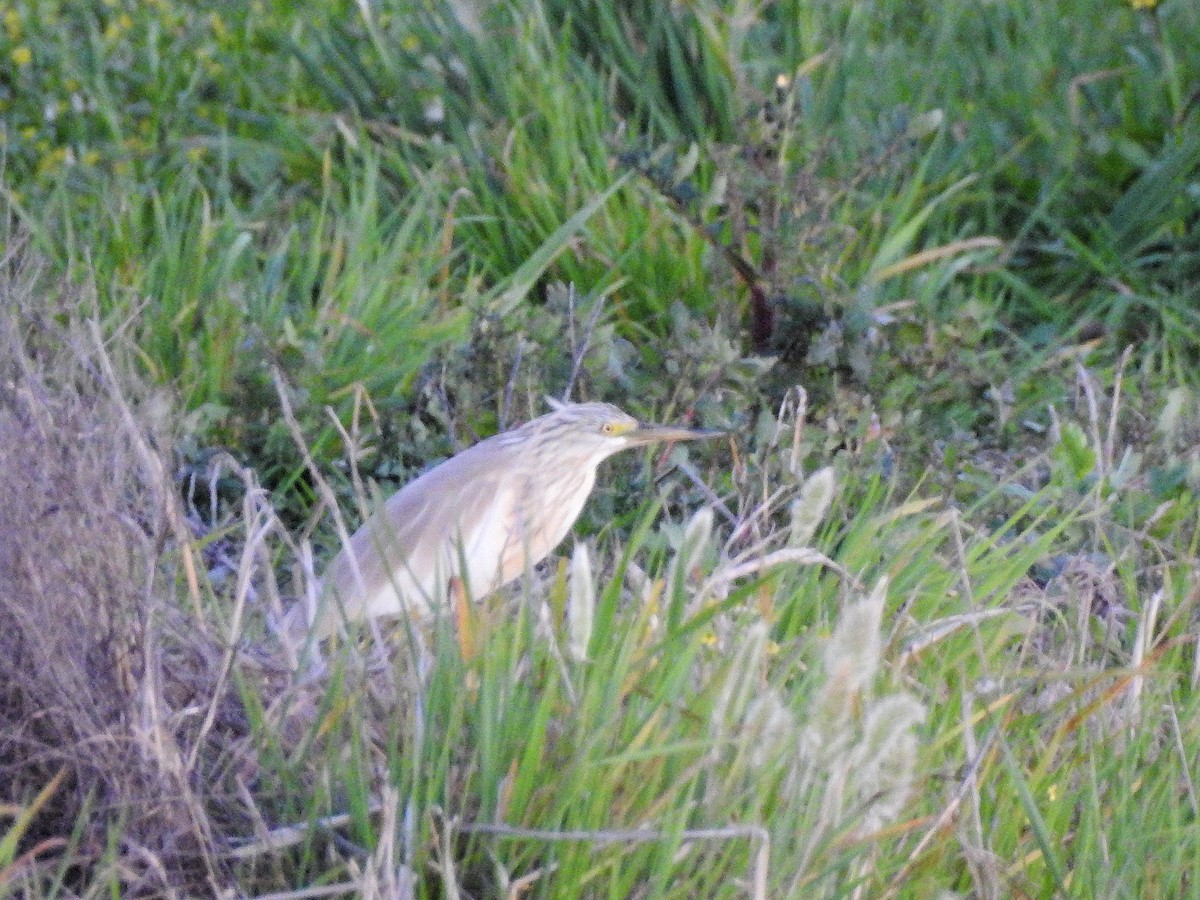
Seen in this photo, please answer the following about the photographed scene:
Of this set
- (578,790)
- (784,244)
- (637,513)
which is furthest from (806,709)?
(784,244)

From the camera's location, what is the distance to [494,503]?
11.0ft

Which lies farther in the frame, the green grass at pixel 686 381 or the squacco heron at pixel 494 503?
the squacco heron at pixel 494 503

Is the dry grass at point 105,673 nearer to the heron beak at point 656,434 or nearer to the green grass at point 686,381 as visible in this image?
the green grass at point 686,381

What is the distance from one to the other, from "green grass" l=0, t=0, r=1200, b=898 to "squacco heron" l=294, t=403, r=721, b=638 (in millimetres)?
168

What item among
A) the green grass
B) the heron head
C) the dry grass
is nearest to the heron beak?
the heron head

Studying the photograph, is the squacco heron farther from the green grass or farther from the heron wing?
the green grass

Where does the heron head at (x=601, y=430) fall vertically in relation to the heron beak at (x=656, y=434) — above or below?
above

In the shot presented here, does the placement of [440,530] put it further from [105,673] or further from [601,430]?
[105,673]

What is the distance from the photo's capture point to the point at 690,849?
2.29 m

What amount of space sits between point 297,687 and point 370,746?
12 centimetres

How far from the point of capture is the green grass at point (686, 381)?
2334 mm


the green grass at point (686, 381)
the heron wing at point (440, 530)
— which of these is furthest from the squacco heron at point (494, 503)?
the green grass at point (686, 381)

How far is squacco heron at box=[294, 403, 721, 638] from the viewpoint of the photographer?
3.26m

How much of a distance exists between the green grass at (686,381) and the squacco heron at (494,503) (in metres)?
0.17
